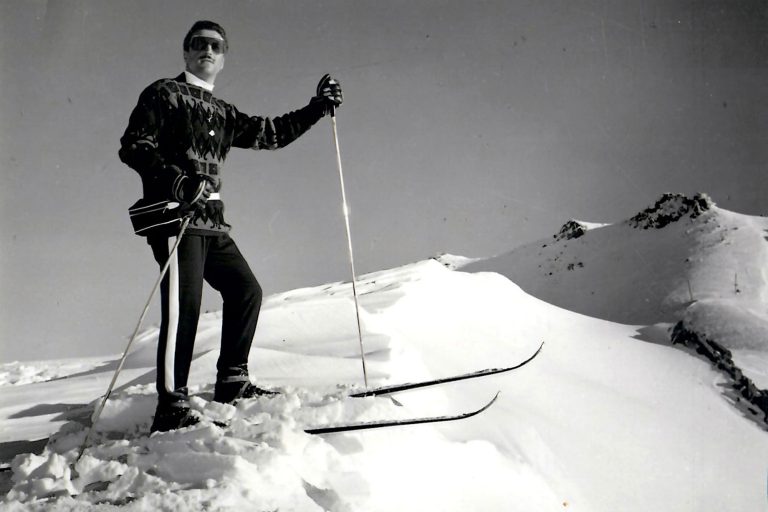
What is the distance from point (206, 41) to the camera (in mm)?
2770

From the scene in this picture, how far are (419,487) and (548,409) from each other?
327 cm

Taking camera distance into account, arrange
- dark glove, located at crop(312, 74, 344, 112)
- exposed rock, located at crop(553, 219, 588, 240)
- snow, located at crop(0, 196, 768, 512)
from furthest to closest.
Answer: exposed rock, located at crop(553, 219, 588, 240)
dark glove, located at crop(312, 74, 344, 112)
snow, located at crop(0, 196, 768, 512)

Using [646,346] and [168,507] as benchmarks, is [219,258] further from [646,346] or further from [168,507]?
[646,346]

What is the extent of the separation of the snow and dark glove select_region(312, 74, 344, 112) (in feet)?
6.30

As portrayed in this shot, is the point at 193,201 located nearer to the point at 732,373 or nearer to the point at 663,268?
the point at 732,373

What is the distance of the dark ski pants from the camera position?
8.15 feet

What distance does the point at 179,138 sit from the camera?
265 centimetres

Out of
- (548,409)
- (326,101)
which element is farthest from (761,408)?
(326,101)

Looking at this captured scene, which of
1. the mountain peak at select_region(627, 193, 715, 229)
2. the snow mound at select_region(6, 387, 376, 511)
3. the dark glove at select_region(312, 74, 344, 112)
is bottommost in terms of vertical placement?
the mountain peak at select_region(627, 193, 715, 229)

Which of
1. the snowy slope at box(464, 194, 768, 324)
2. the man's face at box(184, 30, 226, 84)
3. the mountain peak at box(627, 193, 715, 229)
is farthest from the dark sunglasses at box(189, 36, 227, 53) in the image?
the mountain peak at box(627, 193, 715, 229)

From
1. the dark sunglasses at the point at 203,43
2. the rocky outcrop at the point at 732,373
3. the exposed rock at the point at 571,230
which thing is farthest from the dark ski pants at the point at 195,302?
the exposed rock at the point at 571,230

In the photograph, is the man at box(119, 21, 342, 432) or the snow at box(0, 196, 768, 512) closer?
the snow at box(0, 196, 768, 512)

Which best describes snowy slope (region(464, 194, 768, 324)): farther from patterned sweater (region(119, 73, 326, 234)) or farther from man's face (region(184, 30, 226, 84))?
man's face (region(184, 30, 226, 84))

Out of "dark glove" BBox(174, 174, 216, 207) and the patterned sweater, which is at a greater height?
the patterned sweater
